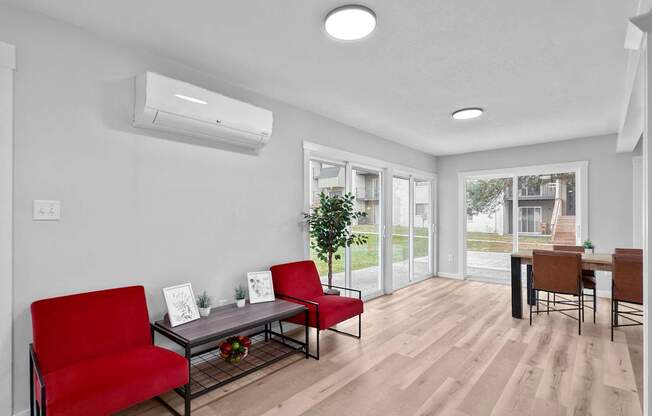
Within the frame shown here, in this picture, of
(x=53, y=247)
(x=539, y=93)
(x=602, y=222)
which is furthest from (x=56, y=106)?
(x=602, y=222)

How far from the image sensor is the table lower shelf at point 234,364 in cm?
253

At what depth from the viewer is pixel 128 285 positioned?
2.46m

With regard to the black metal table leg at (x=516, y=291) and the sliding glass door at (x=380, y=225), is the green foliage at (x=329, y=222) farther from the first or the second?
the black metal table leg at (x=516, y=291)

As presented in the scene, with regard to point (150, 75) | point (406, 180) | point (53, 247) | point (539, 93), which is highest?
point (539, 93)

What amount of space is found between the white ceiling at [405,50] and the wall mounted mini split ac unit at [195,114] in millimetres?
321

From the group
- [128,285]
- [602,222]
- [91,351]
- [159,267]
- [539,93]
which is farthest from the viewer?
[602,222]

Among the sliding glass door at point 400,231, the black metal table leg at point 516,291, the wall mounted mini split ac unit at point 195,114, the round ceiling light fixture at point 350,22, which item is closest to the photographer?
the round ceiling light fixture at point 350,22

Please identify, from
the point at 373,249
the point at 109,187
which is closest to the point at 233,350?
the point at 109,187

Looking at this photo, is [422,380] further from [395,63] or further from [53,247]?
[53,247]

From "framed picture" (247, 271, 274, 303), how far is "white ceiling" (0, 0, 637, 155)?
1.80 m

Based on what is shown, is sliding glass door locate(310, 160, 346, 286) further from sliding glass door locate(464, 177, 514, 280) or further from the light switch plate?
sliding glass door locate(464, 177, 514, 280)

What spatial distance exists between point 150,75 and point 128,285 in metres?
1.51

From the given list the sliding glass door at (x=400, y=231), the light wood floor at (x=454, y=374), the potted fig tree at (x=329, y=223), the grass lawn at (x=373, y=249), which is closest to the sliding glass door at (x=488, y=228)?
the grass lawn at (x=373, y=249)

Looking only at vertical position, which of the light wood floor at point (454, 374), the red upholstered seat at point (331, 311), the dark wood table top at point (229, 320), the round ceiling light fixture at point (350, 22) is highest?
the round ceiling light fixture at point (350, 22)
